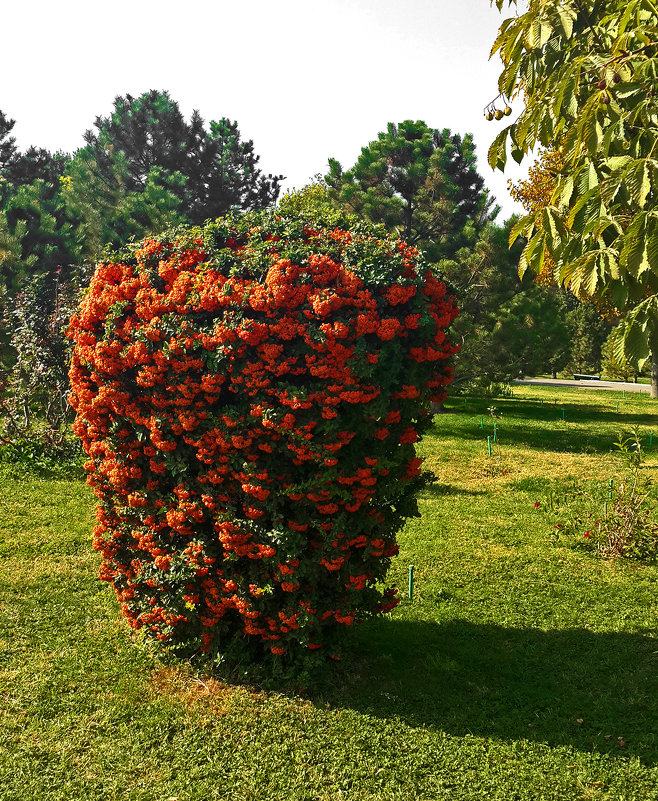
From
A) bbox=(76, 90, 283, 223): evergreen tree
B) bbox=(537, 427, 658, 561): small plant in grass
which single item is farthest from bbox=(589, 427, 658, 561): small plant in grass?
bbox=(76, 90, 283, 223): evergreen tree

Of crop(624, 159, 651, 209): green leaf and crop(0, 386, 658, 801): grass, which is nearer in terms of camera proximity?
crop(624, 159, 651, 209): green leaf

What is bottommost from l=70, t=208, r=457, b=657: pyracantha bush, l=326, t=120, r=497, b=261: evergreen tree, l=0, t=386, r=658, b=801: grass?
l=0, t=386, r=658, b=801: grass

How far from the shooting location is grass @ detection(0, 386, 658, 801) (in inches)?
140

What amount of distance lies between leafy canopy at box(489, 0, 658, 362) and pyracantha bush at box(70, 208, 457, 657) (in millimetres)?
966

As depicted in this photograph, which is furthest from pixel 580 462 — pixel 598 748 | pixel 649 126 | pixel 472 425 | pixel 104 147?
pixel 104 147

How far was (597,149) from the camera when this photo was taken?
3191mm

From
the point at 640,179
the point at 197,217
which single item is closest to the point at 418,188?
the point at 197,217

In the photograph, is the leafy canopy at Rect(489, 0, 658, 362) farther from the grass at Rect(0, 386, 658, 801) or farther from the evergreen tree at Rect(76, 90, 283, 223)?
the evergreen tree at Rect(76, 90, 283, 223)

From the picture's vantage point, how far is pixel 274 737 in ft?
12.7

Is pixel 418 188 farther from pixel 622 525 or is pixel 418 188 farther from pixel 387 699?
pixel 387 699

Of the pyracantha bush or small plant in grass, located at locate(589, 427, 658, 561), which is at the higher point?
the pyracantha bush

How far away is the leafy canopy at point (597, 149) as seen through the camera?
9.67 ft

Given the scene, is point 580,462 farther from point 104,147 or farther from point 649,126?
point 104,147

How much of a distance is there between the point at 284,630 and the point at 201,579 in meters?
0.67
